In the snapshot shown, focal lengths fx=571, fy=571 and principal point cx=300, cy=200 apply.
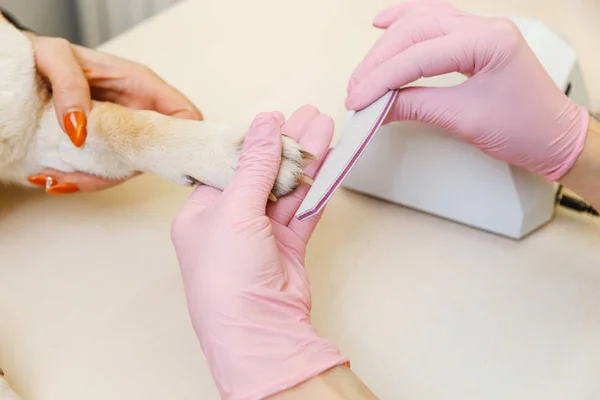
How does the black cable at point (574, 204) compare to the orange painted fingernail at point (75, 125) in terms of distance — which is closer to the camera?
the orange painted fingernail at point (75, 125)

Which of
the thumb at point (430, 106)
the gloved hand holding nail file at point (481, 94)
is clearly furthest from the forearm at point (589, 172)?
the thumb at point (430, 106)

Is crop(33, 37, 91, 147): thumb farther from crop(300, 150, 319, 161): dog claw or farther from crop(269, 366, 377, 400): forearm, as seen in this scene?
crop(269, 366, 377, 400): forearm

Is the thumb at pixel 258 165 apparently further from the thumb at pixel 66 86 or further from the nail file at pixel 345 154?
the thumb at pixel 66 86

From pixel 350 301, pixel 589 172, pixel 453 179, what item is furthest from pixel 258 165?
pixel 589 172

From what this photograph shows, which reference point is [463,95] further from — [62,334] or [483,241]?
[62,334]

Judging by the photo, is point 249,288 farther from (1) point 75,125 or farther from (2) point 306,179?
(1) point 75,125

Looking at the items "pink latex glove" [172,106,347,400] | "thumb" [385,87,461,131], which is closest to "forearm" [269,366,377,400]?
"pink latex glove" [172,106,347,400]

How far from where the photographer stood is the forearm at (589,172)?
793 mm

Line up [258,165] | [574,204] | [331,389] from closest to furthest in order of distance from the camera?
[331,389], [258,165], [574,204]

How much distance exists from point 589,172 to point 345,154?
38 cm

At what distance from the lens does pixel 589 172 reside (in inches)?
31.5

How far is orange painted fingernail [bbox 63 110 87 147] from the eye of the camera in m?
0.74

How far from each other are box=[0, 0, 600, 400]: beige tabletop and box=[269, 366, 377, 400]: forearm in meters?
0.09

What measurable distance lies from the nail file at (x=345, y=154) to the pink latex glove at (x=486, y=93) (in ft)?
0.07
